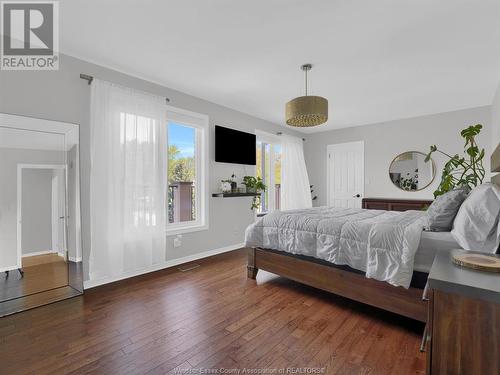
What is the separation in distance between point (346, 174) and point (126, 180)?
15.3 feet

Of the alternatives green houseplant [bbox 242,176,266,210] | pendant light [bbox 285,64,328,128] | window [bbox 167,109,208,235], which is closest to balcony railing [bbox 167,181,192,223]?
window [bbox 167,109,208,235]

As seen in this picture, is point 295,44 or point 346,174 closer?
point 295,44

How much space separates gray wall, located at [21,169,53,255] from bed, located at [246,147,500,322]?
2189 mm

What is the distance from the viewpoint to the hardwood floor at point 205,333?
1.65 m

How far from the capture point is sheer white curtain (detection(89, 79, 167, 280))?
2.88 metres

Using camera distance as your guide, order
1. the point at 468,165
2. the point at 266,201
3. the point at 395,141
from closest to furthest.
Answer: the point at 468,165
the point at 395,141
the point at 266,201

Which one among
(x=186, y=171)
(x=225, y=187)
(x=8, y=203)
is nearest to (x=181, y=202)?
(x=186, y=171)

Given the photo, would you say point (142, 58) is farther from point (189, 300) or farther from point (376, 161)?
point (376, 161)

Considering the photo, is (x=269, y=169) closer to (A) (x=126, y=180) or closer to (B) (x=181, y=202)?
(B) (x=181, y=202)

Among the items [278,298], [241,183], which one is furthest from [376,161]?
[278,298]

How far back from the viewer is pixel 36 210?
2602 millimetres

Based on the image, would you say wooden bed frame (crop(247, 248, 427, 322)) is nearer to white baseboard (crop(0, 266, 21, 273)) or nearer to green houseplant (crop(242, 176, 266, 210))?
green houseplant (crop(242, 176, 266, 210))

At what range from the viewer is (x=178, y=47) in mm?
2578

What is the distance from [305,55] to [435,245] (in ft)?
7.12
